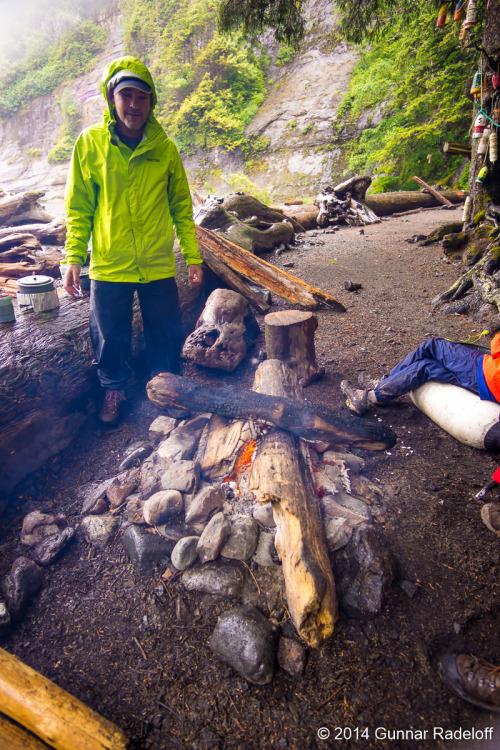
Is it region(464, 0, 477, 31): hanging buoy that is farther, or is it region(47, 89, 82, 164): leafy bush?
region(47, 89, 82, 164): leafy bush

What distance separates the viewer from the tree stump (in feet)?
12.2

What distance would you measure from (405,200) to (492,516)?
14606 millimetres

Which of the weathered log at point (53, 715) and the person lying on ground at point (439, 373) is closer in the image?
the weathered log at point (53, 715)

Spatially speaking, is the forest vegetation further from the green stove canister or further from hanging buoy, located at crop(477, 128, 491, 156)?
the green stove canister

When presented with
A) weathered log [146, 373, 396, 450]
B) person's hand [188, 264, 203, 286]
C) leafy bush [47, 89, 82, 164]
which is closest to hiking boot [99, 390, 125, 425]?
weathered log [146, 373, 396, 450]

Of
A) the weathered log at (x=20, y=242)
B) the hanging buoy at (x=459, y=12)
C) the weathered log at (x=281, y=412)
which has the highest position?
the hanging buoy at (x=459, y=12)

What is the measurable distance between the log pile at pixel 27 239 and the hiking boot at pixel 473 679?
728 cm

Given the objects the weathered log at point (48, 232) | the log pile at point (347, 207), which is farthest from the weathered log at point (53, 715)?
the log pile at point (347, 207)

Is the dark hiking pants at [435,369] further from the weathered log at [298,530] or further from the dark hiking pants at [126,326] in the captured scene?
the dark hiking pants at [126,326]

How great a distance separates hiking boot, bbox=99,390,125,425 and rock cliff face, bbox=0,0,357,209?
19.6 metres

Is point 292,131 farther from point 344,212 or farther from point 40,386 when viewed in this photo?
point 40,386

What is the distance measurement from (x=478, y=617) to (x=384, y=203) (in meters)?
14.6

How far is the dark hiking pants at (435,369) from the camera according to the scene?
288cm

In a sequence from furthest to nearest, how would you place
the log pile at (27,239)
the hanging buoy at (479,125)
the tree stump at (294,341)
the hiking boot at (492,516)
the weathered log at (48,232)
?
the weathered log at (48,232) → the log pile at (27,239) → the hanging buoy at (479,125) → the tree stump at (294,341) → the hiking boot at (492,516)
